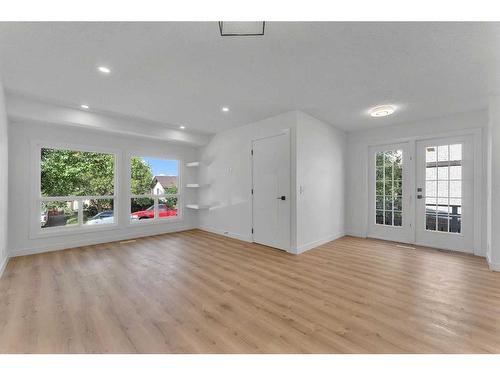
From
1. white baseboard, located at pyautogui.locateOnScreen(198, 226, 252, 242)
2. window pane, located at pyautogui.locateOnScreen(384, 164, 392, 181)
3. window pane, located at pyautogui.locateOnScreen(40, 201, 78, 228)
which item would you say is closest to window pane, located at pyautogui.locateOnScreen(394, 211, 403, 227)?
window pane, located at pyautogui.locateOnScreen(384, 164, 392, 181)

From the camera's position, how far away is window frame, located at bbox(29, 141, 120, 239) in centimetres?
398

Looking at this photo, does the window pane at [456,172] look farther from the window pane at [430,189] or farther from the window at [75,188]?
the window at [75,188]

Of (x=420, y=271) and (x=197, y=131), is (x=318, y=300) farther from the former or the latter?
(x=197, y=131)

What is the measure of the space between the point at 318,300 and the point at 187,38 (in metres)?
2.83

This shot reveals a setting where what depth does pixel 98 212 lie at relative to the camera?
4754 millimetres

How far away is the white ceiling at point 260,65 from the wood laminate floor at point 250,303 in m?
2.49

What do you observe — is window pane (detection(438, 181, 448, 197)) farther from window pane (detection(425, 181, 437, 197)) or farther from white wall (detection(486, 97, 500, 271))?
white wall (detection(486, 97, 500, 271))

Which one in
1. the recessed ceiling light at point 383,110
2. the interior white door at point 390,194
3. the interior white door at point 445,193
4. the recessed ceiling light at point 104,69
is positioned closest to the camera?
the recessed ceiling light at point 104,69

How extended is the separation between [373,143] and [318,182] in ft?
5.69

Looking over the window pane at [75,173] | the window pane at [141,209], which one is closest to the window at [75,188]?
the window pane at [75,173]

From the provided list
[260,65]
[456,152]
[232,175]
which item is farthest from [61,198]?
[456,152]

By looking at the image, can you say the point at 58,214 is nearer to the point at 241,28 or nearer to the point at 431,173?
the point at 241,28

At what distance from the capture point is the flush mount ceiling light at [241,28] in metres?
1.81
